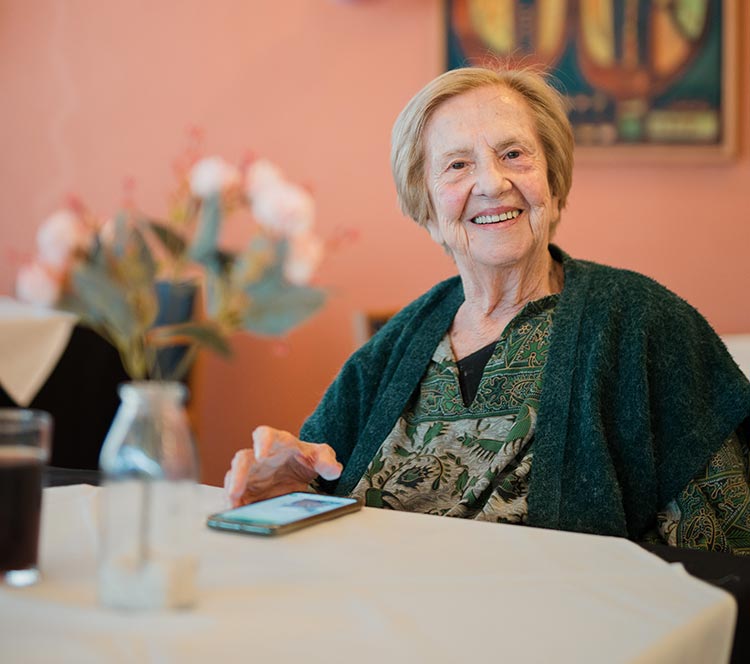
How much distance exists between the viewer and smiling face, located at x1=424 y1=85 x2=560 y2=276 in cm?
182

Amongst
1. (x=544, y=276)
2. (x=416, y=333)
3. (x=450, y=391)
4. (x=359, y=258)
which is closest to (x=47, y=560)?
(x=450, y=391)

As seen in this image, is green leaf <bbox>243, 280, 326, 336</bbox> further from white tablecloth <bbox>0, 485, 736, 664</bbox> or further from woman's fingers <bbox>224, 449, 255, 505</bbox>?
woman's fingers <bbox>224, 449, 255, 505</bbox>

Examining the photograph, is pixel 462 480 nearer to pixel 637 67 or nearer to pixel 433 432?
pixel 433 432

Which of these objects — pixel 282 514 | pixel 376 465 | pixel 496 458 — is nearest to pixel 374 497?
pixel 376 465

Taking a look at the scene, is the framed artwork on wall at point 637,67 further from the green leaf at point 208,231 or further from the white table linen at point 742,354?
the green leaf at point 208,231

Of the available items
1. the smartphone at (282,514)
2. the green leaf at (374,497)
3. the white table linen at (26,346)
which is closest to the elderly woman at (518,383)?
the green leaf at (374,497)

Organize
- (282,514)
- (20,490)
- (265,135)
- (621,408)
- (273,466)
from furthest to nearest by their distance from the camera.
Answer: (265,135) < (621,408) < (273,466) < (282,514) < (20,490)

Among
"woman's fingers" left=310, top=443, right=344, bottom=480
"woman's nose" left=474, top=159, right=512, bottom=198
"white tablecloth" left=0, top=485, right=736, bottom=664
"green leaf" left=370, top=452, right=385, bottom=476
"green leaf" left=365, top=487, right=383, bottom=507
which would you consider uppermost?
"woman's nose" left=474, top=159, right=512, bottom=198

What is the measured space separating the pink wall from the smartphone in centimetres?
192

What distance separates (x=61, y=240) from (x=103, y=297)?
0.06 metres

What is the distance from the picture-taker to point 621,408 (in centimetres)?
159

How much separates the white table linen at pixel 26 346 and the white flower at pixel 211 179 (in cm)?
179

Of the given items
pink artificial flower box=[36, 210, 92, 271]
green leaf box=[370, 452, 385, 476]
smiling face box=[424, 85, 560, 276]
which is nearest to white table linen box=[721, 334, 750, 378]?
smiling face box=[424, 85, 560, 276]

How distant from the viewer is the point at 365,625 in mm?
837
